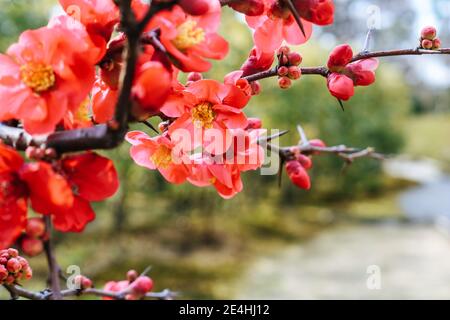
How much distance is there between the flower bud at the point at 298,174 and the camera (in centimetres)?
66

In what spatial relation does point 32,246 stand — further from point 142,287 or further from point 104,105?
point 142,287

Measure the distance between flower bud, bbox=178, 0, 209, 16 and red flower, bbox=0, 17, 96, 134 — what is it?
78 mm

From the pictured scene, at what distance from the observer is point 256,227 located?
6.27 meters

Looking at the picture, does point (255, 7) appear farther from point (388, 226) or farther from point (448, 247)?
point (388, 226)

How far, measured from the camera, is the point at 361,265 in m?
5.20

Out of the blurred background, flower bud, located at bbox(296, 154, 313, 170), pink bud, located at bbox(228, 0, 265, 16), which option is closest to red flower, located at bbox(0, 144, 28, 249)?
pink bud, located at bbox(228, 0, 265, 16)

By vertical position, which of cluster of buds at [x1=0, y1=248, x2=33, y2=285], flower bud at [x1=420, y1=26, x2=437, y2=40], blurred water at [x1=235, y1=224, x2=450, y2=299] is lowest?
cluster of buds at [x1=0, y1=248, x2=33, y2=285]

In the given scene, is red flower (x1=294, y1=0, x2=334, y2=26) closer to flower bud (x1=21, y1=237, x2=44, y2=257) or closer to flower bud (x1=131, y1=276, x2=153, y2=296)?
flower bud (x1=21, y1=237, x2=44, y2=257)

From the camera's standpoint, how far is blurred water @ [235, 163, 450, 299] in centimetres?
442

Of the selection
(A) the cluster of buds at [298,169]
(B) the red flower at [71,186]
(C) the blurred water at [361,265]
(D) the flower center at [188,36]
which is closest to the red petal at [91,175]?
(B) the red flower at [71,186]

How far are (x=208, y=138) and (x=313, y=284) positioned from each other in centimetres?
440

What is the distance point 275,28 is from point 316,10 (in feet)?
0.21

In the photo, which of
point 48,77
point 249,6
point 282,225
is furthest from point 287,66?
point 282,225

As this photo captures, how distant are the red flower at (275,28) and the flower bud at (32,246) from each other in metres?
0.27
